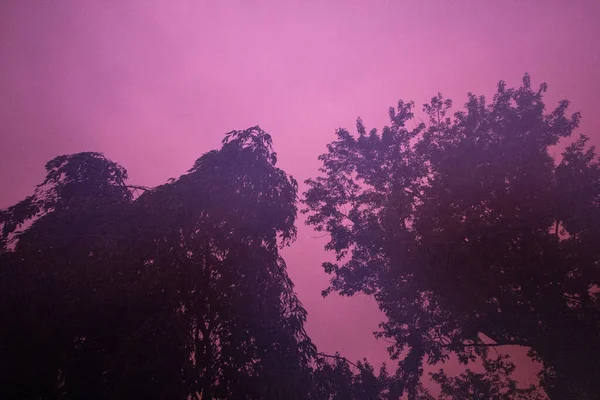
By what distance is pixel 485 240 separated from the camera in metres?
10.2

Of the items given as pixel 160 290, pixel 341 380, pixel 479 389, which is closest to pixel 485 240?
pixel 341 380

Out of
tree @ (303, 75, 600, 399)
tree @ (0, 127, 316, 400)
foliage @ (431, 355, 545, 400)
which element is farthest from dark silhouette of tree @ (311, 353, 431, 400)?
foliage @ (431, 355, 545, 400)

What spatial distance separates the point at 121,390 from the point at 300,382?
3.92 meters

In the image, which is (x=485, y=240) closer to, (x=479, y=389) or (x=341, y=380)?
(x=341, y=380)

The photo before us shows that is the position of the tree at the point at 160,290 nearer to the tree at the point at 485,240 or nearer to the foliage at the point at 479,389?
the tree at the point at 485,240

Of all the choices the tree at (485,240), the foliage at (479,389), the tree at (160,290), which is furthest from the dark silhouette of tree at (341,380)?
the foliage at (479,389)

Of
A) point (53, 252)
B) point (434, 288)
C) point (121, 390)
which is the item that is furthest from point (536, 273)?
point (53, 252)

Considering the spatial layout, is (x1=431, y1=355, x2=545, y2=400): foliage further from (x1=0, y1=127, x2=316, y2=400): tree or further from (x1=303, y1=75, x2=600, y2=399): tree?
(x1=0, y1=127, x2=316, y2=400): tree

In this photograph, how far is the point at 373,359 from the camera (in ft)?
234

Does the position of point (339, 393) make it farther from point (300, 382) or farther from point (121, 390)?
point (121, 390)

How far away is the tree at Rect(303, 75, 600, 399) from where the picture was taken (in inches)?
403

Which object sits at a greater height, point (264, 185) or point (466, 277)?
point (264, 185)

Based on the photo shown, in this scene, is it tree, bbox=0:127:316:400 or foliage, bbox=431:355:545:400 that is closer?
tree, bbox=0:127:316:400

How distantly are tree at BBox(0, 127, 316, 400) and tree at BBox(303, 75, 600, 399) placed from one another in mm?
5413
